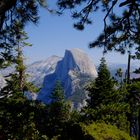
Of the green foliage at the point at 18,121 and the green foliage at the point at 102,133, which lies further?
the green foliage at the point at 18,121

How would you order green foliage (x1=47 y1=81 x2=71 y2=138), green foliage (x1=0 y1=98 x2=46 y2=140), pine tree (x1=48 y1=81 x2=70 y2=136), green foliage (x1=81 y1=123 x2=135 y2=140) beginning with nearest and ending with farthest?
green foliage (x1=81 y1=123 x2=135 y2=140)
green foliage (x1=0 y1=98 x2=46 y2=140)
green foliage (x1=47 y1=81 x2=71 y2=138)
pine tree (x1=48 y1=81 x2=70 y2=136)

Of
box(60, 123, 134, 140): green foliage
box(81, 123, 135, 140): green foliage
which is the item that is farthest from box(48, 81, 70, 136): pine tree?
box(81, 123, 135, 140): green foliage

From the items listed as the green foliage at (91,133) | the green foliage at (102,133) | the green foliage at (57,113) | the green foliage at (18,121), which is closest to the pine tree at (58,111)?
the green foliage at (57,113)

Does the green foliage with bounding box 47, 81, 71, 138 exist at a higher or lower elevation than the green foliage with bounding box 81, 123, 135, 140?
higher

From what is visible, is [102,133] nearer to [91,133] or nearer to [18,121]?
[91,133]

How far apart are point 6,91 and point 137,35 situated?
3862 cm

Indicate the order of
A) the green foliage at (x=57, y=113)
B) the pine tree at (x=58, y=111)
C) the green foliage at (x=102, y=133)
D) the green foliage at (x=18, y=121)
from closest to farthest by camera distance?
the green foliage at (x=102, y=133) < the green foliage at (x=18, y=121) < the green foliage at (x=57, y=113) < the pine tree at (x=58, y=111)

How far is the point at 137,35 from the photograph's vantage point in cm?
1389

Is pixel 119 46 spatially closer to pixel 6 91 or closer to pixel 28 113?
pixel 28 113

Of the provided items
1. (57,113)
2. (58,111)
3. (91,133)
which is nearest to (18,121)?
(91,133)

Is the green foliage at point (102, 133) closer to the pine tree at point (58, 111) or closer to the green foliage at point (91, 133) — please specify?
the green foliage at point (91, 133)

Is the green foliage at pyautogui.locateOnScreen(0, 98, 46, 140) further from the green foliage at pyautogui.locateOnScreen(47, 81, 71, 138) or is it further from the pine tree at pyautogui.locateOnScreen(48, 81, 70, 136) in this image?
the pine tree at pyautogui.locateOnScreen(48, 81, 70, 136)

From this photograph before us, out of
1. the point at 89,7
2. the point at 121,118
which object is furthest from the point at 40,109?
the point at 89,7

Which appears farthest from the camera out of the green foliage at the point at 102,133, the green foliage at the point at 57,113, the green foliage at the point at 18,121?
the green foliage at the point at 57,113
